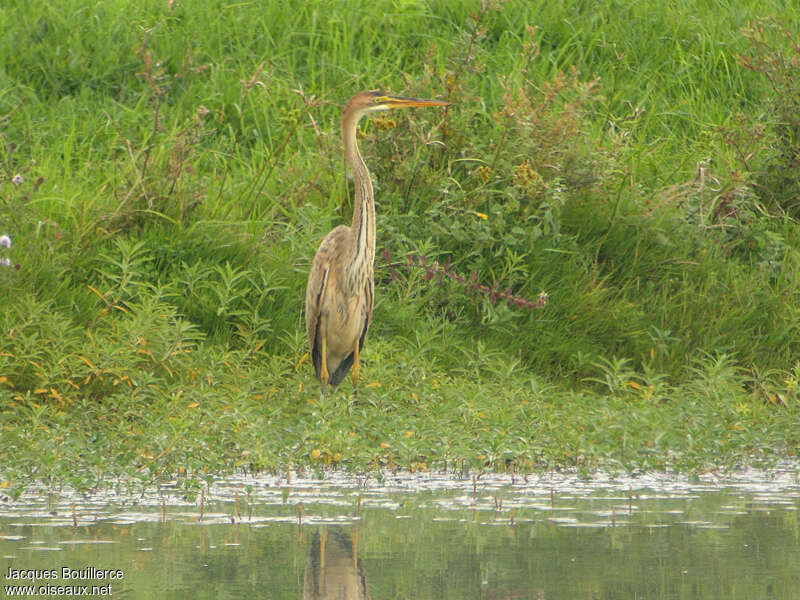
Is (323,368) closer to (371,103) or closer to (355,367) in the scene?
(355,367)

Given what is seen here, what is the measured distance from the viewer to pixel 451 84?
30.0 ft

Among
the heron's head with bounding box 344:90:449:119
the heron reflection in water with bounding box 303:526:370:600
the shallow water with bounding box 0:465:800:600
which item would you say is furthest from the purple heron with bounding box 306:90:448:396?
the heron reflection in water with bounding box 303:526:370:600

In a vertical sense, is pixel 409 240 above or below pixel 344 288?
below

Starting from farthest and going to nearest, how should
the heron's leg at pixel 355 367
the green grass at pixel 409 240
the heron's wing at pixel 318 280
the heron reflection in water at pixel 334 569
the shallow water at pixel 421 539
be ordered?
the heron's wing at pixel 318 280 → the heron's leg at pixel 355 367 → the green grass at pixel 409 240 → the shallow water at pixel 421 539 → the heron reflection in water at pixel 334 569

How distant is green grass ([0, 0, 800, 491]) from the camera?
21.6ft

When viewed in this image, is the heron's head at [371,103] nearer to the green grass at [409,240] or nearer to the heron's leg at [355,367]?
the green grass at [409,240]

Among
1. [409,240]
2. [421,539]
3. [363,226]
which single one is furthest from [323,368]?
[421,539]

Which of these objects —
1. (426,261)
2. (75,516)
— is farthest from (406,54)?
(75,516)

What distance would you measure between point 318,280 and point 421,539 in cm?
308

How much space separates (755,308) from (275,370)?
3.15 metres

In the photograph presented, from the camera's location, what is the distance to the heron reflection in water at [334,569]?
13.3 feet

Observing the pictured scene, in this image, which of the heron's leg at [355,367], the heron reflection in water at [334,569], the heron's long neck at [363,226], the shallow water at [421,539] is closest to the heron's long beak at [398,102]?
the heron's long neck at [363,226]

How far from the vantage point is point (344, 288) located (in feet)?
25.3

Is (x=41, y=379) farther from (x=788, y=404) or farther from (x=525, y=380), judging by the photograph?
(x=788, y=404)
